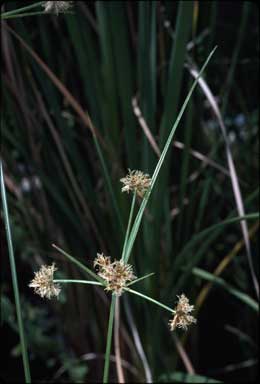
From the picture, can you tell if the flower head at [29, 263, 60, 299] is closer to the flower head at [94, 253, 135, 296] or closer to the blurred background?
the flower head at [94, 253, 135, 296]

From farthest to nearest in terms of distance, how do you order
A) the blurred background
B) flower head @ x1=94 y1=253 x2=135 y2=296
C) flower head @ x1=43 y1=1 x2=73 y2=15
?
the blurred background
flower head @ x1=43 y1=1 x2=73 y2=15
flower head @ x1=94 y1=253 x2=135 y2=296

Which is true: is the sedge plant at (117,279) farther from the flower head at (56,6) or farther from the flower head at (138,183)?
the flower head at (56,6)

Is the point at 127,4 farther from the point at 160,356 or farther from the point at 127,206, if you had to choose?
the point at 160,356

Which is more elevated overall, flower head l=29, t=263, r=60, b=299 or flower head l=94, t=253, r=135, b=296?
flower head l=29, t=263, r=60, b=299

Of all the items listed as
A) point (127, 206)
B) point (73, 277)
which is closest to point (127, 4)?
point (127, 206)

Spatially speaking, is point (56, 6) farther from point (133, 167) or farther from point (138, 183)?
point (133, 167)

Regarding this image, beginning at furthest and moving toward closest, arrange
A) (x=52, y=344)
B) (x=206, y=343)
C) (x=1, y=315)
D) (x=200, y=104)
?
(x=206, y=343) → (x=52, y=344) → (x=200, y=104) → (x=1, y=315)

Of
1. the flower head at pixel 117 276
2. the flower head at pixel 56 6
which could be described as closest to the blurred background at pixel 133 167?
the flower head at pixel 56 6

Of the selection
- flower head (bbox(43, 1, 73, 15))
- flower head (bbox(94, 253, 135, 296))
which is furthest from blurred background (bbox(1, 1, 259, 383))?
flower head (bbox(94, 253, 135, 296))
